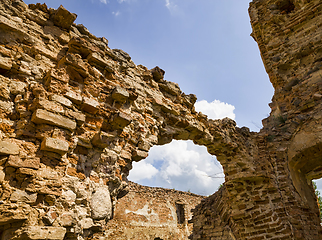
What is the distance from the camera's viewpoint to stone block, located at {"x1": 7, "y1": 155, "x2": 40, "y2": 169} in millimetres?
2314

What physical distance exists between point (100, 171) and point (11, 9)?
241 cm

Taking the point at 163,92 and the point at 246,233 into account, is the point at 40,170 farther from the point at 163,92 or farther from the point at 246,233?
the point at 246,233

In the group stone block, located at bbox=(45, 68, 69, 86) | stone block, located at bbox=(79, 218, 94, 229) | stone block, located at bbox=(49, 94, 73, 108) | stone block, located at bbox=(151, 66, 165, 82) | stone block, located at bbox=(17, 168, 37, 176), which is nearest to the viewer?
stone block, located at bbox=(17, 168, 37, 176)

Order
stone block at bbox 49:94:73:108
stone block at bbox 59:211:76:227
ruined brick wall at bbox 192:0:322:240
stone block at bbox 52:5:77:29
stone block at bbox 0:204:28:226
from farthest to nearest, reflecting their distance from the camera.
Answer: ruined brick wall at bbox 192:0:322:240 < stone block at bbox 52:5:77:29 < stone block at bbox 49:94:73:108 < stone block at bbox 59:211:76:227 < stone block at bbox 0:204:28:226

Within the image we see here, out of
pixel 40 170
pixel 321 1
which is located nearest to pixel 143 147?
pixel 40 170

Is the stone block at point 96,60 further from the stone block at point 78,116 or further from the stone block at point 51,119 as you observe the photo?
the stone block at point 51,119

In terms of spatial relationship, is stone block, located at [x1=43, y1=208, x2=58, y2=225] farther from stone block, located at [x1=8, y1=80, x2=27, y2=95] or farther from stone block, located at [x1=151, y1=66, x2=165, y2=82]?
stone block, located at [x1=151, y1=66, x2=165, y2=82]

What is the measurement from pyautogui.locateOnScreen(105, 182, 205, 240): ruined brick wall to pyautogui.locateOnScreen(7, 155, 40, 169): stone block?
8.87m

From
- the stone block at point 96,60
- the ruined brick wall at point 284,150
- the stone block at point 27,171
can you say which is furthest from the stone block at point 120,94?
the ruined brick wall at point 284,150

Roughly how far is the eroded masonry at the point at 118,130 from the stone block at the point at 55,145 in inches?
0.6

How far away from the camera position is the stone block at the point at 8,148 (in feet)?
7.57

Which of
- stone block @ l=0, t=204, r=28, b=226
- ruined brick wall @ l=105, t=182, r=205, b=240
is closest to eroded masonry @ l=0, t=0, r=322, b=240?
stone block @ l=0, t=204, r=28, b=226

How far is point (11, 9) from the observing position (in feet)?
10.2

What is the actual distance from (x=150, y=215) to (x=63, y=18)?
34.5 ft
